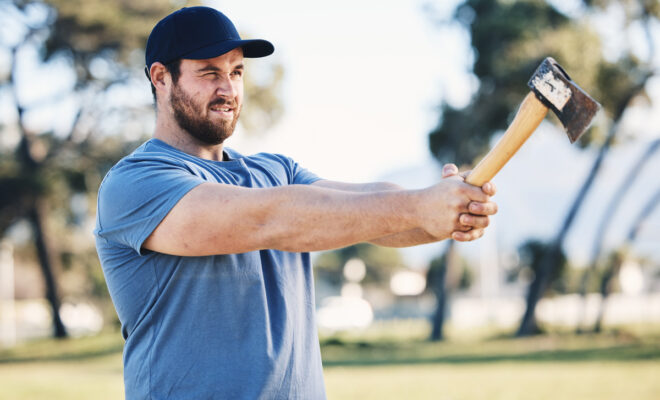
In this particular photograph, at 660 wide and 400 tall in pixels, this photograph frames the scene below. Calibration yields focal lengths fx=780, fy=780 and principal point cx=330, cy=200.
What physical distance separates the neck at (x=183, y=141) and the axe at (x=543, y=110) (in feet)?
3.21

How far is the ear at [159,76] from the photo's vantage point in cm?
279

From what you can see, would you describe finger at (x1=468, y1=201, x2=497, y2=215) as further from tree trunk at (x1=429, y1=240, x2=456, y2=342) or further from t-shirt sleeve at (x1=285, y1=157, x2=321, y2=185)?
tree trunk at (x1=429, y1=240, x2=456, y2=342)

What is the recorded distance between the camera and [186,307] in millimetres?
2414

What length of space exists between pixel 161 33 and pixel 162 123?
1.09 ft

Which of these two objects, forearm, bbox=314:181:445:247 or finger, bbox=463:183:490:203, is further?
Answer: forearm, bbox=314:181:445:247

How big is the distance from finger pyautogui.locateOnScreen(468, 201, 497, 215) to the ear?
122 centimetres

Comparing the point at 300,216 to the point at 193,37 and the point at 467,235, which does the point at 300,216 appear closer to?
the point at 467,235

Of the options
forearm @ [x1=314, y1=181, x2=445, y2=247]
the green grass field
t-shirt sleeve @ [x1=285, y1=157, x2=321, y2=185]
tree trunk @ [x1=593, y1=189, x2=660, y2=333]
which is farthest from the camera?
tree trunk @ [x1=593, y1=189, x2=660, y2=333]

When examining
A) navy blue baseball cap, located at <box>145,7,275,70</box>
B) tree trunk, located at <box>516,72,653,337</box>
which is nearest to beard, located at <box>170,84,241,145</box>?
→ navy blue baseball cap, located at <box>145,7,275,70</box>

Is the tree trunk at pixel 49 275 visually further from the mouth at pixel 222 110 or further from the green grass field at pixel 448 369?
the mouth at pixel 222 110

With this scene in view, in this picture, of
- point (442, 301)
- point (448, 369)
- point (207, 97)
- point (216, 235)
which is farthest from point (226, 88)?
point (442, 301)

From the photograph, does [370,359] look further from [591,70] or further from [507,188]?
[507,188]

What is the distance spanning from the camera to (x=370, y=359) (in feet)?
64.3

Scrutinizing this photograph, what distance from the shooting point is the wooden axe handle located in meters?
2.39
